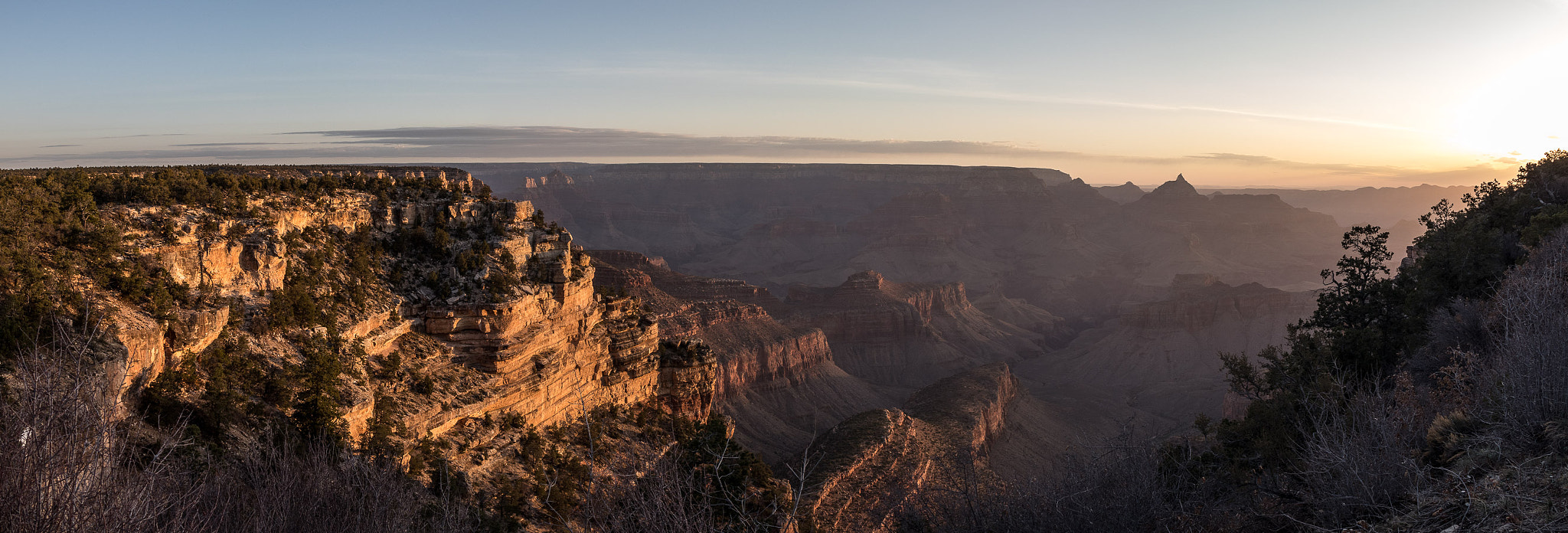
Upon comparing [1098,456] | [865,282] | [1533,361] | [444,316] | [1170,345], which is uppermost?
[1533,361]

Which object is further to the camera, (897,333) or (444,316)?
(897,333)

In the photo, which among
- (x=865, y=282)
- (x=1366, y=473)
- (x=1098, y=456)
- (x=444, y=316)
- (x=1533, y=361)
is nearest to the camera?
(x=1366, y=473)

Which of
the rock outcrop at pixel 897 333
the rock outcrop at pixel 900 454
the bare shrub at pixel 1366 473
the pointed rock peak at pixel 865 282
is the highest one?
the bare shrub at pixel 1366 473

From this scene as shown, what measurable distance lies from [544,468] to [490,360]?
15.3 feet

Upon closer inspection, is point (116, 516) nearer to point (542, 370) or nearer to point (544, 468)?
point (544, 468)

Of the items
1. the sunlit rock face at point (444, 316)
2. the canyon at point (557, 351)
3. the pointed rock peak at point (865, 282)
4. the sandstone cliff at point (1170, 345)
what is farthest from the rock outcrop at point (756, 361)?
the sunlit rock face at point (444, 316)

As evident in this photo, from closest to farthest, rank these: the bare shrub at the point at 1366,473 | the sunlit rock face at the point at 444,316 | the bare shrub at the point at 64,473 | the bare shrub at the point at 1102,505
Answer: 1. the bare shrub at the point at 64,473
2. the bare shrub at the point at 1366,473
3. the bare shrub at the point at 1102,505
4. the sunlit rock face at the point at 444,316

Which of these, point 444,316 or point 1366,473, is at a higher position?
point 1366,473

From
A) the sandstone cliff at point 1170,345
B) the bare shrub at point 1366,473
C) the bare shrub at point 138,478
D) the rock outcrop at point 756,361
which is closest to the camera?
the bare shrub at point 138,478

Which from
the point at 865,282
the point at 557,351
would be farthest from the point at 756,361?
the point at 557,351

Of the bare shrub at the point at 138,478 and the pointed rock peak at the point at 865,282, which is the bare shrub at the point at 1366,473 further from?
the pointed rock peak at the point at 865,282

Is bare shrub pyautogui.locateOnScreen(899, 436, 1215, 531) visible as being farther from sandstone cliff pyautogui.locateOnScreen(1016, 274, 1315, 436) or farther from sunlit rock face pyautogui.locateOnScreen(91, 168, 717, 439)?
sandstone cliff pyautogui.locateOnScreen(1016, 274, 1315, 436)

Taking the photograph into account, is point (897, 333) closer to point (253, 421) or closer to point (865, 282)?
point (865, 282)

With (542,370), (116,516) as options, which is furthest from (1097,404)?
(116,516)
